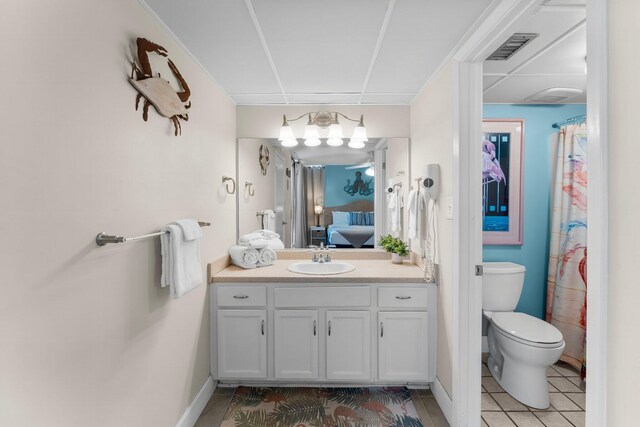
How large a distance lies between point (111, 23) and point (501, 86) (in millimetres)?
2380

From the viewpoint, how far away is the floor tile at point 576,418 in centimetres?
197

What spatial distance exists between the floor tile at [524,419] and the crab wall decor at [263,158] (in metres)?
2.44

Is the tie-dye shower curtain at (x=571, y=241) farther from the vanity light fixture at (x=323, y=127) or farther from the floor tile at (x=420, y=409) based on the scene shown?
the vanity light fixture at (x=323, y=127)

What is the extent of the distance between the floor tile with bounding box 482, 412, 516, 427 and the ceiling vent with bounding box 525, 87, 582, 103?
2252 mm

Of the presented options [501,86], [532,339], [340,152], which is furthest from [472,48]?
[532,339]

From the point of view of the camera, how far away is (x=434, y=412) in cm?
206

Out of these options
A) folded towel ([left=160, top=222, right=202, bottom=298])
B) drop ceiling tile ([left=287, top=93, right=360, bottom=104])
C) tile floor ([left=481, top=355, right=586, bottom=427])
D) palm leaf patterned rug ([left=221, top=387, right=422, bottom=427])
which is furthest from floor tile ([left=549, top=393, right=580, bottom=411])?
drop ceiling tile ([left=287, top=93, right=360, bottom=104])

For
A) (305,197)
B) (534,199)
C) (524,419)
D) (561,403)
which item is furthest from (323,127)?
(561,403)

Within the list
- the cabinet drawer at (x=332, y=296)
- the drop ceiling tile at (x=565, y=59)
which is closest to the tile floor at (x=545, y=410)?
→ the cabinet drawer at (x=332, y=296)

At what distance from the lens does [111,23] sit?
4.03 feet

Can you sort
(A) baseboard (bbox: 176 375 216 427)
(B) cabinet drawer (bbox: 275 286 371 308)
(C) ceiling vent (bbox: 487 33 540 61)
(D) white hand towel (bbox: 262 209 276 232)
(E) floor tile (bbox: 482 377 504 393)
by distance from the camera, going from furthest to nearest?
(D) white hand towel (bbox: 262 209 276 232)
(E) floor tile (bbox: 482 377 504 393)
(B) cabinet drawer (bbox: 275 286 371 308)
(A) baseboard (bbox: 176 375 216 427)
(C) ceiling vent (bbox: 487 33 540 61)

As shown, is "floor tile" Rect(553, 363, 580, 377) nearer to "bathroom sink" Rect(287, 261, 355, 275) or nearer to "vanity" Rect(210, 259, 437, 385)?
"vanity" Rect(210, 259, 437, 385)

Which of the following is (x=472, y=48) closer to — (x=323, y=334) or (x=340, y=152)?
(x=340, y=152)

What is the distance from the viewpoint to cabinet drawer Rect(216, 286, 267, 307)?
2232mm
